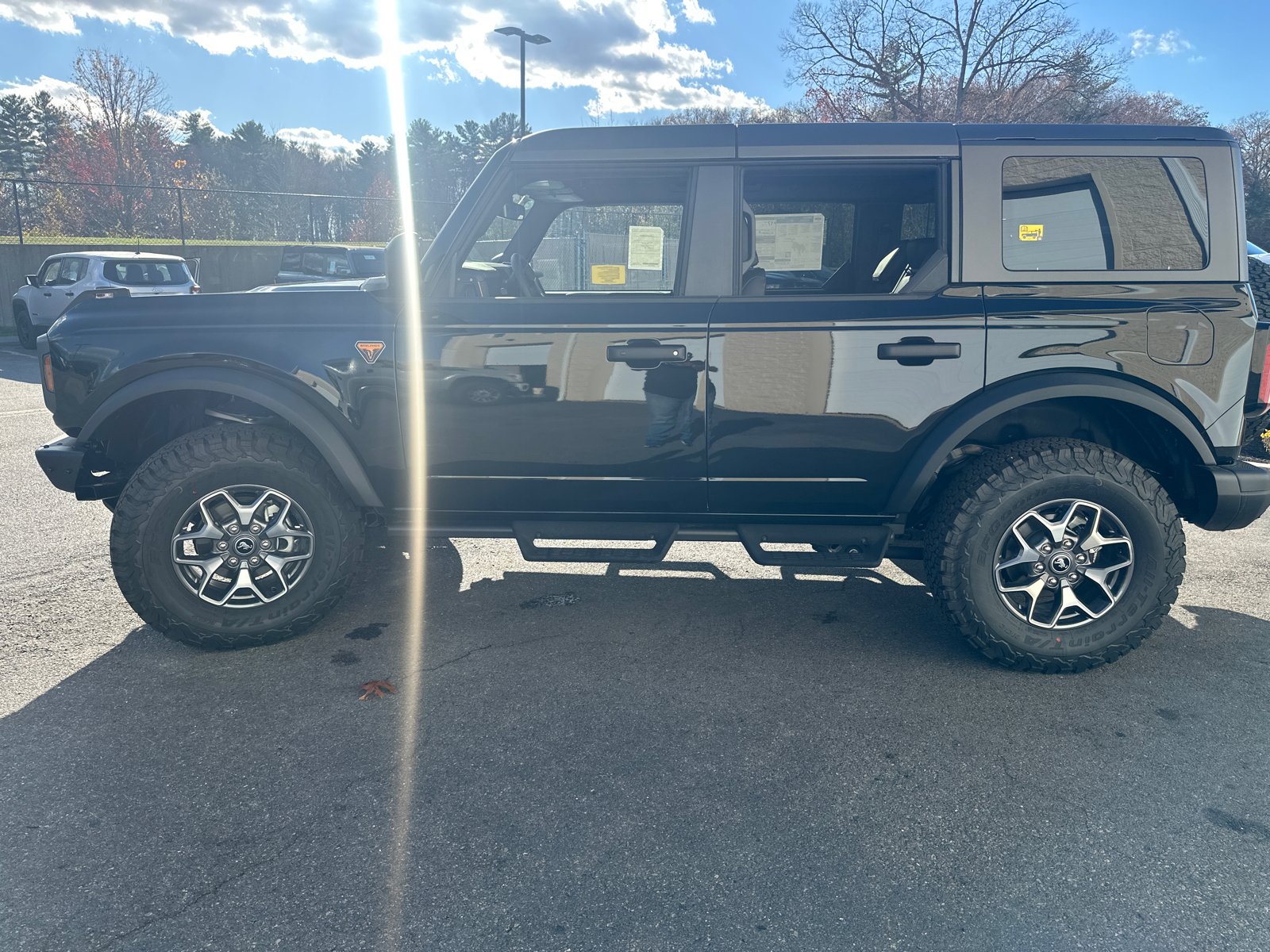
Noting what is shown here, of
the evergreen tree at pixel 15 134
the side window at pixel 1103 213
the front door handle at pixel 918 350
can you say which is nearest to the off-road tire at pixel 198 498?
the front door handle at pixel 918 350

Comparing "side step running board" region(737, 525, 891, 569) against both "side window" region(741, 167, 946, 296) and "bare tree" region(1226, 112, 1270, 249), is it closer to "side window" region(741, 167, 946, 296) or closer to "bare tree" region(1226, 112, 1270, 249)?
"side window" region(741, 167, 946, 296)

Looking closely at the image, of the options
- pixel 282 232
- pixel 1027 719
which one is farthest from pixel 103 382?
pixel 282 232

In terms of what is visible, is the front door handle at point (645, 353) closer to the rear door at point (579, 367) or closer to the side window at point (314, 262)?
the rear door at point (579, 367)

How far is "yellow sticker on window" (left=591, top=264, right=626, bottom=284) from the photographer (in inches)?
144

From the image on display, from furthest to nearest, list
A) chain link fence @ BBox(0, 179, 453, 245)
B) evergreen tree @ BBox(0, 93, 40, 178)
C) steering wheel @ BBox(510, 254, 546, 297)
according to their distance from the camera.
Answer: evergreen tree @ BBox(0, 93, 40, 178)
chain link fence @ BBox(0, 179, 453, 245)
steering wheel @ BBox(510, 254, 546, 297)

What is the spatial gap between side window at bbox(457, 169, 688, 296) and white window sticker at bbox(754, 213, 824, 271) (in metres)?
0.38

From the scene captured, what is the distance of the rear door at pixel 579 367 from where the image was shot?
3.46 metres

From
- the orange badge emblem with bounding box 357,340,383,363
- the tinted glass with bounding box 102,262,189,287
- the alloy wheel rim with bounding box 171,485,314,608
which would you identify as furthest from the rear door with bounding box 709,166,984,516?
the tinted glass with bounding box 102,262,189,287

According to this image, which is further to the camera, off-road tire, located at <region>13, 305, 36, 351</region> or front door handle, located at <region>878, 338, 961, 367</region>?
off-road tire, located at <region>13, 305, 36, 351</region>


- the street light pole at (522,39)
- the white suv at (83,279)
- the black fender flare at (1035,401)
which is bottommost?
the black fender flare at (1035,401)

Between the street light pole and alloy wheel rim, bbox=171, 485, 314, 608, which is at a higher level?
the street light pole

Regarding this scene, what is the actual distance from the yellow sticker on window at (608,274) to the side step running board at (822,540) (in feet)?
3.64

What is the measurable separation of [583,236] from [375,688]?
2.01 metres

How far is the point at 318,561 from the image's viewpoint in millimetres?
3701
